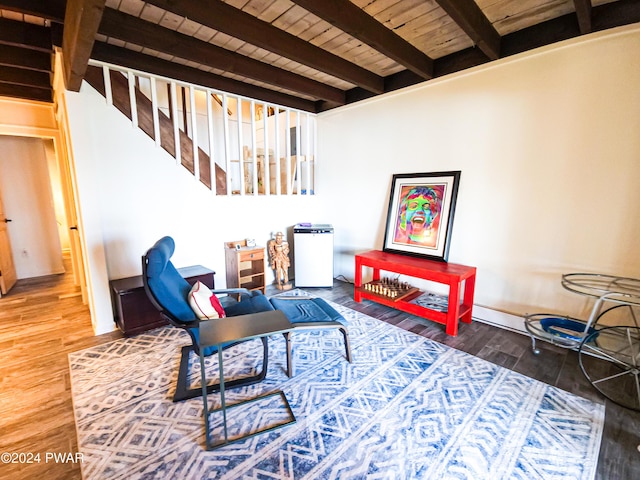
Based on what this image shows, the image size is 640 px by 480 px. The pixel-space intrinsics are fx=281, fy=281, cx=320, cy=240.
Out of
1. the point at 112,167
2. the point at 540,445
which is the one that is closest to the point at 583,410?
the point at 540,445

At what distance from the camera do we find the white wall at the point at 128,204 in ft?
8.84

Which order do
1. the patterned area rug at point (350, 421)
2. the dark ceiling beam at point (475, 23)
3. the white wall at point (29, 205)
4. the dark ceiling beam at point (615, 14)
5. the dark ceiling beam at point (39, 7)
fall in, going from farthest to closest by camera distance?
the white wall at point (29, 205) < the dark ceiling beam at point (615, 14) < the dark ceiling beam at point (475, 23) < the dark ceiling beam at point (39, 7) < the patterned area rug at point (350, 421)

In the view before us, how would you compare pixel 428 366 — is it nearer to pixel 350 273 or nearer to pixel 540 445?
pixel 540 445

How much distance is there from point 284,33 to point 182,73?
1.41 metres

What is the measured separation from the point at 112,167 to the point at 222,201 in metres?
1.20

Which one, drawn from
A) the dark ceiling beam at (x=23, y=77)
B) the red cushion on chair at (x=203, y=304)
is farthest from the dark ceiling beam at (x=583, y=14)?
the dark ceiling beam at (x=23, y=77)

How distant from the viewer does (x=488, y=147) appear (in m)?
2.90

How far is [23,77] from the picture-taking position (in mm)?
3244

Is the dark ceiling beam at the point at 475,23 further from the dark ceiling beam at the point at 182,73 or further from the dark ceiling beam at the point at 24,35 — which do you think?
the dark ceiling beam at the point at 24,35

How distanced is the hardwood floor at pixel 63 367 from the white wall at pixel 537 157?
0.58 metres

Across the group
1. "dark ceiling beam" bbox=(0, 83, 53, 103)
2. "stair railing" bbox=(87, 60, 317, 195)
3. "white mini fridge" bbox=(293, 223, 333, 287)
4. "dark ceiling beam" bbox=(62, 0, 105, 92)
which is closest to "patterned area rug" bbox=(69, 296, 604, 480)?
"white mini fridge" bbox=(293, 223, 333, 287)

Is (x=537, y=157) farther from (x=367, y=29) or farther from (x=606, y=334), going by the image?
(x=367, y=29)

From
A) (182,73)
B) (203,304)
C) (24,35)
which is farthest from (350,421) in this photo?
(24,35)

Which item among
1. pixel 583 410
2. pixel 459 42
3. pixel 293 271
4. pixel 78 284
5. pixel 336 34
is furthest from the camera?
pixel 293 271
